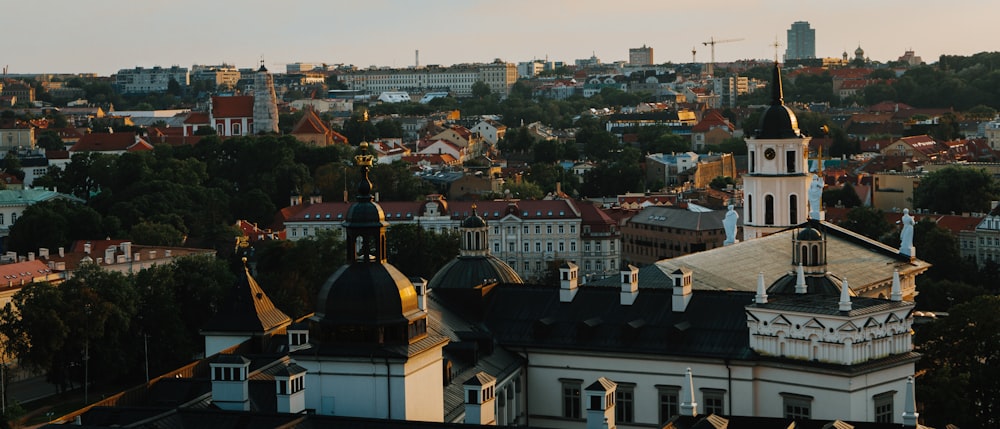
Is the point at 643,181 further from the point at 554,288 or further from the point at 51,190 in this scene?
the point at 554,288

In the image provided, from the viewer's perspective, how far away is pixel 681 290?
41812 mm

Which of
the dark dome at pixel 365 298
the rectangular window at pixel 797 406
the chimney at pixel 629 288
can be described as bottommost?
the rectangular window at pixel 797 406

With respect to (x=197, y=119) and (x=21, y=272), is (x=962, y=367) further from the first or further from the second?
(x=197, y=119)

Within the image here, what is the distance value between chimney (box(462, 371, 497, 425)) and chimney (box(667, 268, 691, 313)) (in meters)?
10.1

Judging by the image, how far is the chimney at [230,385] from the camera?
3391 cm

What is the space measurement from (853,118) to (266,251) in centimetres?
11841

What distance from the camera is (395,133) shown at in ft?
576

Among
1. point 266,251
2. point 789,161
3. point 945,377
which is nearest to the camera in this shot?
point 945,377

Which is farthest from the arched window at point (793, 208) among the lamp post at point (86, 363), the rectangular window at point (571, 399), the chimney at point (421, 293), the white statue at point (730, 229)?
the chimney at point (421, 293)

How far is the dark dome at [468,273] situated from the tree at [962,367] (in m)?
11.3

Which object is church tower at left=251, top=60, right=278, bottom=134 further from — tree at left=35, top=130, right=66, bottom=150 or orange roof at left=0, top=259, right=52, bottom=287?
orange roof at left=0, top=259, right=52, bottom=287

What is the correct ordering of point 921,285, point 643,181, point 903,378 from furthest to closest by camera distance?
point 643,181
point 921,285
point 903,378

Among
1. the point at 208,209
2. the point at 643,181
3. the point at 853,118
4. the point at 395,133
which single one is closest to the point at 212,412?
the point at 208,209

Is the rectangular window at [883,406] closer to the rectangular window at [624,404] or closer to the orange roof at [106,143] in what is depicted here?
the rectangular window at [624,404]
